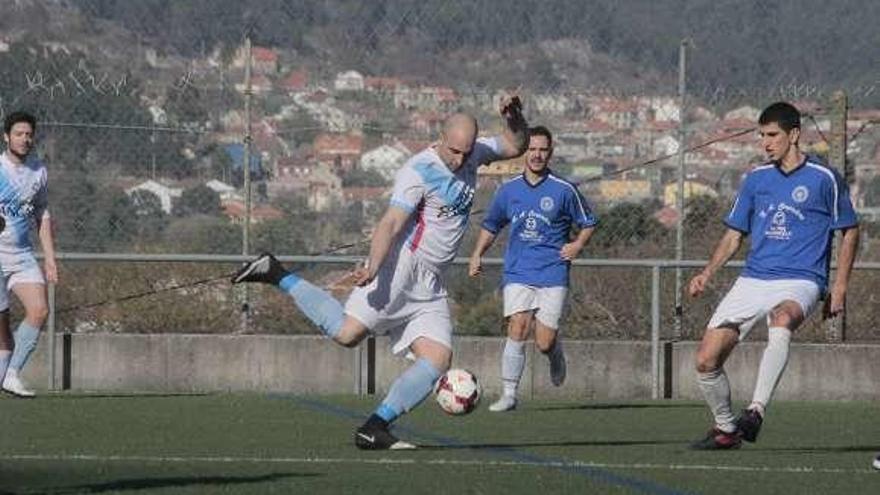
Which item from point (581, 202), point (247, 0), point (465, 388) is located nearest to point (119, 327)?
point (247, 0)

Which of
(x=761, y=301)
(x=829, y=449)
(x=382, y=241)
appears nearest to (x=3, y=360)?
(x=382, y=241)

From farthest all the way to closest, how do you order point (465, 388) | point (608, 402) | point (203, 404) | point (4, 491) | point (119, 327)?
point (119, 327) → point (608, 402) → point (203, 404) → point (465, 388) → point (4, 491)

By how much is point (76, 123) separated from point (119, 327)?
174 centimetres

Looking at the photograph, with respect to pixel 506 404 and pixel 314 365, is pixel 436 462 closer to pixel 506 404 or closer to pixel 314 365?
pixel 506 404

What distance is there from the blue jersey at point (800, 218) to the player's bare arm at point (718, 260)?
0.66ft

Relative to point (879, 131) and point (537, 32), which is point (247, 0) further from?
point (879, 131)

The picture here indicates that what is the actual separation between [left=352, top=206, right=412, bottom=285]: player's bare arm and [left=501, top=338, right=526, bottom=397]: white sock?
4.77 metres

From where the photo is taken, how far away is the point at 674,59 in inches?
782

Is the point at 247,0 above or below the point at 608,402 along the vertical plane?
above

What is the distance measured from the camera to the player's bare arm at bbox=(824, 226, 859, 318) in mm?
12320

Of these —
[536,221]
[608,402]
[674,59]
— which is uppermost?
[674,59]

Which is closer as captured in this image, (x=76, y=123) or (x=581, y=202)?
(x=581, y=202)

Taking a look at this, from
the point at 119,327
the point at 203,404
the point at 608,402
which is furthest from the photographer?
the point at 119,327

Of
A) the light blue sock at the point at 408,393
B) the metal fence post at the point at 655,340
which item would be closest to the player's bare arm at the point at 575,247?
the metal fence post at the point at 655,340
